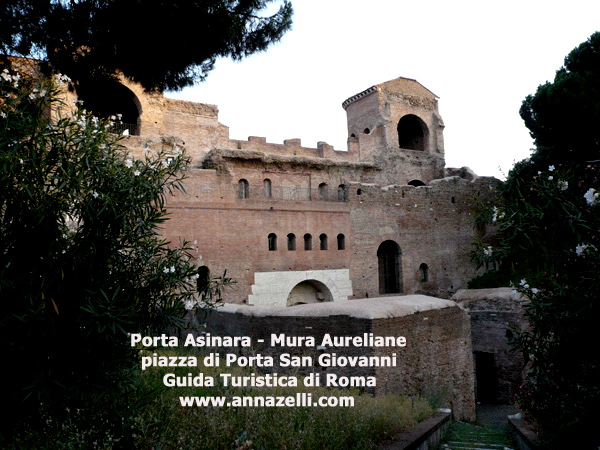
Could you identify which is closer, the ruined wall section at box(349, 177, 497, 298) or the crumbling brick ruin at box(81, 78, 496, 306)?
the crumbling brick ruin at box(81, 78, 496, 306)

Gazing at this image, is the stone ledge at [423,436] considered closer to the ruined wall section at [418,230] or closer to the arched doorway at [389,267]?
the ruined wall section at [418,230]

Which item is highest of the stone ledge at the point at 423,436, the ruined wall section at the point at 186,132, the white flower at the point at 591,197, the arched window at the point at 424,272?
the ruined wall section at the point at 186,132

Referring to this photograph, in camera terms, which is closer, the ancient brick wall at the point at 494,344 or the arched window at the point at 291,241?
the ancient brick wall at the point at 494,344

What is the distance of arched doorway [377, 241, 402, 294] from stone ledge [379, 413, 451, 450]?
45.7 ft

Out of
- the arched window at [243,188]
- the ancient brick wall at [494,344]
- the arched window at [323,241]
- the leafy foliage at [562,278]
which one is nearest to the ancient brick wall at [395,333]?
the leafy foliage at [562,278]

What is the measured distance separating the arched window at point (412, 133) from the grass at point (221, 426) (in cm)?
2211

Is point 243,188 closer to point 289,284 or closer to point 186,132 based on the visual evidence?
point 186,132

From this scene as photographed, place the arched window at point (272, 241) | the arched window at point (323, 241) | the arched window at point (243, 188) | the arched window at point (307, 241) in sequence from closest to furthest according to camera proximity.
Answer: the arched window at point (272, 241), the arched window at point (307, 241), the arched window at point (323, 241), the arched window at point (243, 188)

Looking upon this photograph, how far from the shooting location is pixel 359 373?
717 centimetres

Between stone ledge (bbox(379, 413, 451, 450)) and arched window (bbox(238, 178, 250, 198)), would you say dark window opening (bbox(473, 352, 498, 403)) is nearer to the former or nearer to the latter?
stone ledge (bbox(379, 413, 451, 450))

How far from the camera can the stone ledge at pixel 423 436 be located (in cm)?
480

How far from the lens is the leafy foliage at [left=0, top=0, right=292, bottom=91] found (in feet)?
21.9

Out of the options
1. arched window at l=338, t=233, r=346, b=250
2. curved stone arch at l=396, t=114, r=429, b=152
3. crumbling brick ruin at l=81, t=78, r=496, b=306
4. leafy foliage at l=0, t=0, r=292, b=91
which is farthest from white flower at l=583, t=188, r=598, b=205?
curved stone arch at l=396, t=114, r=429, b=152

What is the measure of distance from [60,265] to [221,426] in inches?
79.1
